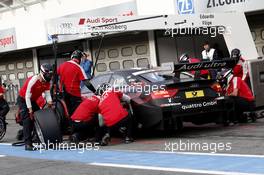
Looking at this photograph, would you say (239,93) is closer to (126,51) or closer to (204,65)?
(204,65)

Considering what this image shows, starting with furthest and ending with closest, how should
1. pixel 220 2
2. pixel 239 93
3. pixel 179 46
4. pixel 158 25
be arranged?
1. pixel 179 46
2. pixel 220 2
3. pixel 158 25
4. pixel 239 93

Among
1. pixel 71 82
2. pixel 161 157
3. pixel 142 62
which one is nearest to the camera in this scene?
pixel 161 157

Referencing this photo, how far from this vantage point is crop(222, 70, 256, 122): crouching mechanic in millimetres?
11180

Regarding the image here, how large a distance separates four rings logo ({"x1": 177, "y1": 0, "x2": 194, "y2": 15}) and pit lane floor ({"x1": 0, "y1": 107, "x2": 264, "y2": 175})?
20.3 ft

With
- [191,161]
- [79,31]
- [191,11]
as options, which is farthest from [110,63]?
[191,161]

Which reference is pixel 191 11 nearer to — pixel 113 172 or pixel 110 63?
pixel 110 63

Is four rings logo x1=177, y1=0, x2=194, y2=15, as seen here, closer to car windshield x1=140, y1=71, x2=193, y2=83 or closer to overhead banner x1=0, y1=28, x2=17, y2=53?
car windshield x1=140, y1=71, x2=193, y2=83

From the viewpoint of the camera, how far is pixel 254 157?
753 centimetres

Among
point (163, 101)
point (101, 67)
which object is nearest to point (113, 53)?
point (101, 67)

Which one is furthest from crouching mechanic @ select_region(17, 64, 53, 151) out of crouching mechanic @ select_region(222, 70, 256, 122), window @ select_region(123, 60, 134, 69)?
window @ select_region(123, 60, 134, 69)

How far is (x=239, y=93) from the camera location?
1123 centimetres

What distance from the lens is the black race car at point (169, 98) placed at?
32.2 ft

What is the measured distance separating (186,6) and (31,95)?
753cm

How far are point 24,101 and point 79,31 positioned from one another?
77.6 inches
